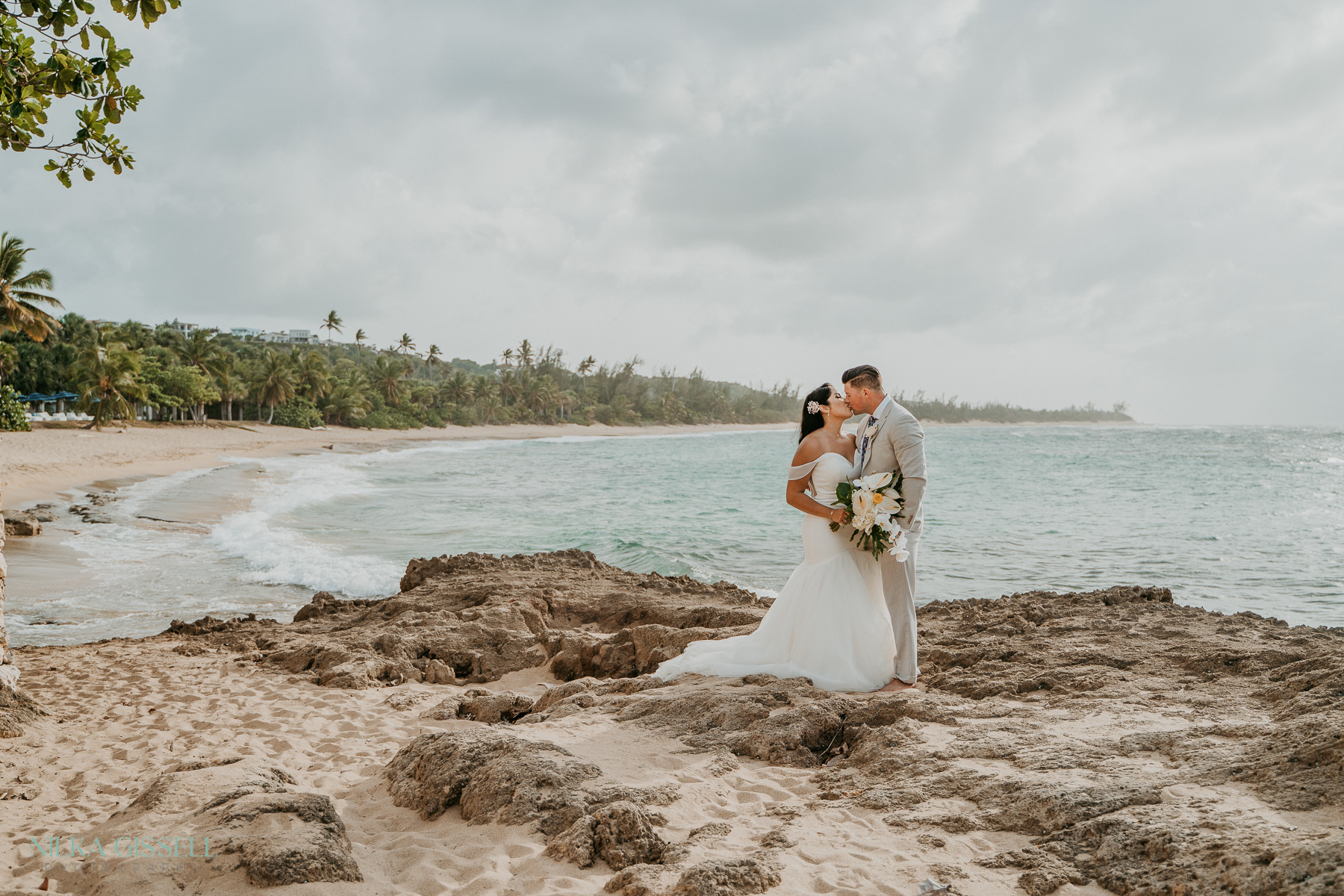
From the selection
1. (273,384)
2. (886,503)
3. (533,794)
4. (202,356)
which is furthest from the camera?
(273,384)

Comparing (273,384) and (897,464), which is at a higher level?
(273,384)

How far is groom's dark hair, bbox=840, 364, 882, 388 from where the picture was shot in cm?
484

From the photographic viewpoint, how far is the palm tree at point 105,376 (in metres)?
41.2

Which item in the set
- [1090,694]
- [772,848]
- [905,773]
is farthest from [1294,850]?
[1090,694]

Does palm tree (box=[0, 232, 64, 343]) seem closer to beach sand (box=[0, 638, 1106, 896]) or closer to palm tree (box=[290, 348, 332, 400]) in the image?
palm tree (box=[290, 348, 332, 400])

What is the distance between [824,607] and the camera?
4812 millimetres

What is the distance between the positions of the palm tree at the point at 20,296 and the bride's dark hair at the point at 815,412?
39998 mm

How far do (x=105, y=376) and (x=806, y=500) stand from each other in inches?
1965

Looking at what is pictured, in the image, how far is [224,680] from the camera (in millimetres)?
5746

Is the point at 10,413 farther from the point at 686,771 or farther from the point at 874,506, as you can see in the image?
the point at 874,506

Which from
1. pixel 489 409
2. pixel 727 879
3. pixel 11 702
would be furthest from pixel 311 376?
pixel 727 879

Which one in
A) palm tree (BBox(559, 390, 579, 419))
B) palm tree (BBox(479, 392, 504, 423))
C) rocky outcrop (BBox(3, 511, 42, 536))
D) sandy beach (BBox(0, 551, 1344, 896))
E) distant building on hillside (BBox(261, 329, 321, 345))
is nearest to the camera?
sandy beach (BBox(0, 551, 1344, 896))

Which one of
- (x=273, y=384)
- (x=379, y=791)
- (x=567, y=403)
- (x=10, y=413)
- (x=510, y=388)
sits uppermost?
(x=510, y=388)

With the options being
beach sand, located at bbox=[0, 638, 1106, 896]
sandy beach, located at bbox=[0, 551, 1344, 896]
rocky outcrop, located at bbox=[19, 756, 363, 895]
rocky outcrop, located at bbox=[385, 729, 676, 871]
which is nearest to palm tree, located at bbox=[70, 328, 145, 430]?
sandy beach, located at bbox=[0, 551, 1344, 896]
